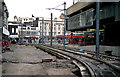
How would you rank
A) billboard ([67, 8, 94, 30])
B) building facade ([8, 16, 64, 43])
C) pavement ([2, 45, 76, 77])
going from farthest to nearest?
1. building facade ([8, 16, 64, 43])
2. billboard ([67, 8, 94, 30])
3. pavement ([2, 45, 76, 77])

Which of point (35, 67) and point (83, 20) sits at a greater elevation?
point (83, 20)

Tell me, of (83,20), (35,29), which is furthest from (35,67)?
(35,29)

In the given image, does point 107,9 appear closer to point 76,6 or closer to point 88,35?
point 76,6

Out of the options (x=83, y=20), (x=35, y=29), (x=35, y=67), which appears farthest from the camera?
(x=35, y=29)

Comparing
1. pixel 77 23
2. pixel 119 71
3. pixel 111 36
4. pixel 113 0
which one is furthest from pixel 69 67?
pixel 77 23

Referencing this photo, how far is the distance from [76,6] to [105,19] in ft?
53.8

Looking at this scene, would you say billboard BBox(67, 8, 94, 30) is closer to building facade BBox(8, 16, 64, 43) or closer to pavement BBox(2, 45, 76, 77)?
pavement BBox(2, 45, 76, 77)

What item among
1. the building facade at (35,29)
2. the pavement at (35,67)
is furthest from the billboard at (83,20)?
the building facade at (35,29)

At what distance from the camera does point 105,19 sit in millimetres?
33719

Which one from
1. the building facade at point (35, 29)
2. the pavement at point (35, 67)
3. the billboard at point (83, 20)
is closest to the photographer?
the pavement at point (35, 67)

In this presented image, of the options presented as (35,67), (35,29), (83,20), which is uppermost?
(35,29)

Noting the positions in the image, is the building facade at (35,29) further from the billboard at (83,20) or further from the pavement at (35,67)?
the pavement at (35,67)

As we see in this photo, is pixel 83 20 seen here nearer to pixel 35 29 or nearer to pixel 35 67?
pixel 35 67

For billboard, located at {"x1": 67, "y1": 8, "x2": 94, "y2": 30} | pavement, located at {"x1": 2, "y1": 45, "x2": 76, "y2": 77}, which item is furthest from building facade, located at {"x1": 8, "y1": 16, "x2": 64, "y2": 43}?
pavement, located at {"x1": 2, "y1": 45, "x2": 76, "y2": 77}
